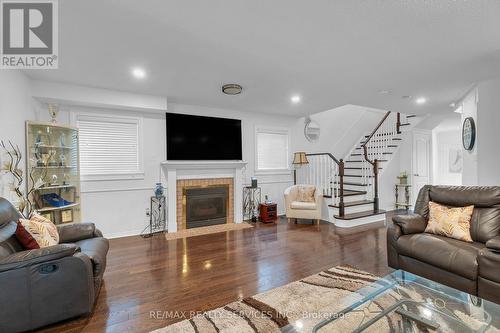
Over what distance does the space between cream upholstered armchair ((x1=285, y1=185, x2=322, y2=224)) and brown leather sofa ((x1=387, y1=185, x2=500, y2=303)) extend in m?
2.15

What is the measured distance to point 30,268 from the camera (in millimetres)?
1743

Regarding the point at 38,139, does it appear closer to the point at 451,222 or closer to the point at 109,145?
the point at 109,145

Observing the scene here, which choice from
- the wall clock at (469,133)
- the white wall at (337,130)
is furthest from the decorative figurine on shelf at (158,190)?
the wall clock at (469,133)

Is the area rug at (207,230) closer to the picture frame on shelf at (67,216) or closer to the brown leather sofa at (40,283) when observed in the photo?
the picture frame on shelf at (67,216)

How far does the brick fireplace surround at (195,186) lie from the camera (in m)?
4.75

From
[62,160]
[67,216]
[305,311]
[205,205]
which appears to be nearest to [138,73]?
[62,160]

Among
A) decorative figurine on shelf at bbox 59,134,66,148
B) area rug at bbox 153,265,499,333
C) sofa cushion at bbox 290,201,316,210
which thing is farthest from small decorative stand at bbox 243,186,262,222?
decorative figurine on shelf at bbox 59,134,66,148

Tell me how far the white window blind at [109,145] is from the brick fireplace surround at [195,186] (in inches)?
33.3

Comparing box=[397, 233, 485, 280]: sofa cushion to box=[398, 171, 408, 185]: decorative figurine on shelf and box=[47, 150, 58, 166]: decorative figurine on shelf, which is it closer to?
box=[398, 171, 408, 185]: decorative figurine on shelf

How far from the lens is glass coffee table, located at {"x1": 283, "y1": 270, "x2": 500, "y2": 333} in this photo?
57.5 inches

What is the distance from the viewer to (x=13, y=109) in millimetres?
2936

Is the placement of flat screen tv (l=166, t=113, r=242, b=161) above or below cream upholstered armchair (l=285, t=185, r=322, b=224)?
above

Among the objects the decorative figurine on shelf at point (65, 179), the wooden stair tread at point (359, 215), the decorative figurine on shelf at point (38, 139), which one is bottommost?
the wooden stair tread at point (359, 215)

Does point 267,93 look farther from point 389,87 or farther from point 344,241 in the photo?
point 344,241
